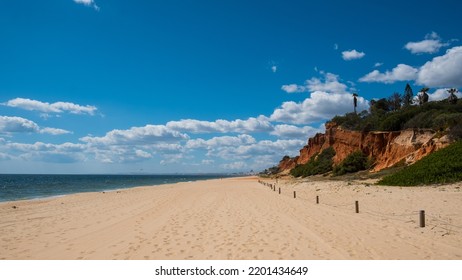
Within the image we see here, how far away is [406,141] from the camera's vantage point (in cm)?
3884

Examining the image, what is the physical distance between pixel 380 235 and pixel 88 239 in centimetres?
1053

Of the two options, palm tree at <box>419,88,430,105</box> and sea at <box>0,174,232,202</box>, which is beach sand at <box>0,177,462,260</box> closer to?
sea at <box>0,174,232,202</box>

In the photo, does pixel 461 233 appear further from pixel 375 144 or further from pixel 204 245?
pixel 375 144

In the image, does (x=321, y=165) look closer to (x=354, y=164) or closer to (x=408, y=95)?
(x=354, y=164)

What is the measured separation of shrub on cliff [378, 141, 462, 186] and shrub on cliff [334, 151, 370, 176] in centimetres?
1668

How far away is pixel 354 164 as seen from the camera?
45062mm

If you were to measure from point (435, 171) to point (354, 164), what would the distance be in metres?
20.4

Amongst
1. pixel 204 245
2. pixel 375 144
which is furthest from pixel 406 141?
pixel 204 245

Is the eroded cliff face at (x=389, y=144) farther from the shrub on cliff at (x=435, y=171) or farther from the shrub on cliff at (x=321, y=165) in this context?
the shrub on cliff at (x=435, y=171)

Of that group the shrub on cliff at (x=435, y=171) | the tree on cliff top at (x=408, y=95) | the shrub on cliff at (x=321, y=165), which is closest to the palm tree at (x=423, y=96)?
the tree on cliff top at (x=408, y=95)

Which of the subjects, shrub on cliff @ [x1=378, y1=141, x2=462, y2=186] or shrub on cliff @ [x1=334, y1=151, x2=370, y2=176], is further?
shrub on cliff @ [x1=334, y1=151, x2=370, y2=176]

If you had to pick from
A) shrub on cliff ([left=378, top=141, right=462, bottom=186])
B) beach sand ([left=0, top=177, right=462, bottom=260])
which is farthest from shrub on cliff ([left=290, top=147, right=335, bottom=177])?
beach sand ([left=0, top=177, right=462, bottom=260])

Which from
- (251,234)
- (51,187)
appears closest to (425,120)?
(251,234)

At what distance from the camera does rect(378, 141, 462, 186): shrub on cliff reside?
23719 millimetres
